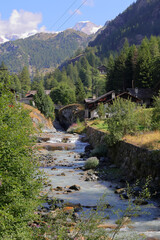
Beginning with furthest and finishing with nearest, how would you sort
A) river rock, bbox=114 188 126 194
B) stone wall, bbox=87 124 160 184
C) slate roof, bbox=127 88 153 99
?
slate roof, bbox=127 88 153 99
stone wall, bbox=87 124 160 184
river rock, bbox=114 188 126 194

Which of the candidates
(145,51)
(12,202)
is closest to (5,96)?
(12,202)

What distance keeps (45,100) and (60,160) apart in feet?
154

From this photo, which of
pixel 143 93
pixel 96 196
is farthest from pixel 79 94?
pixel 96 196

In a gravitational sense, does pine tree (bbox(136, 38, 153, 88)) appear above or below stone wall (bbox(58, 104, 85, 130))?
above

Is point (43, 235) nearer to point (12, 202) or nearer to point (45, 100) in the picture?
point (12, 202)

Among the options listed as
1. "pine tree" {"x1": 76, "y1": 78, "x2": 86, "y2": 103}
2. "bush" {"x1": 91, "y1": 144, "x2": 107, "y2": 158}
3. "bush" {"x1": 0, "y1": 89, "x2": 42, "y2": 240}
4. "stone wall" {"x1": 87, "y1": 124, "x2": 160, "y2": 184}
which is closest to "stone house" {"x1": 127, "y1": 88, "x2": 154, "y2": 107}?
"pine tree" {"x1": 76, "y1": 78, "x2": 86, "y2": 103}

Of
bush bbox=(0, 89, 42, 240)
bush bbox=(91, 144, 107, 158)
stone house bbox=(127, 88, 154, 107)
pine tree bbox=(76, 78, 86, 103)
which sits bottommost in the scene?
bush bbox=(91, 144, 107, 158)

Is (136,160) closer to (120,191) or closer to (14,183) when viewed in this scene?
(120,191)

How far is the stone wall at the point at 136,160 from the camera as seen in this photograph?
13922 mm

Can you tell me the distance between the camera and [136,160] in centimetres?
1652

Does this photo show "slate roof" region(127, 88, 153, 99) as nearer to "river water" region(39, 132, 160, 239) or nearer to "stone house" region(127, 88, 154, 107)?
"stone house" region(127, 88, 154, 107)

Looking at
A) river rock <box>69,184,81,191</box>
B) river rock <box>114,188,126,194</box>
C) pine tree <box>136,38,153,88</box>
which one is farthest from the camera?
pine tree <box>136,38,153,88</box>

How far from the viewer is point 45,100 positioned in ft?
231

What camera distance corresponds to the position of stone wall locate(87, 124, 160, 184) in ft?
45.7
